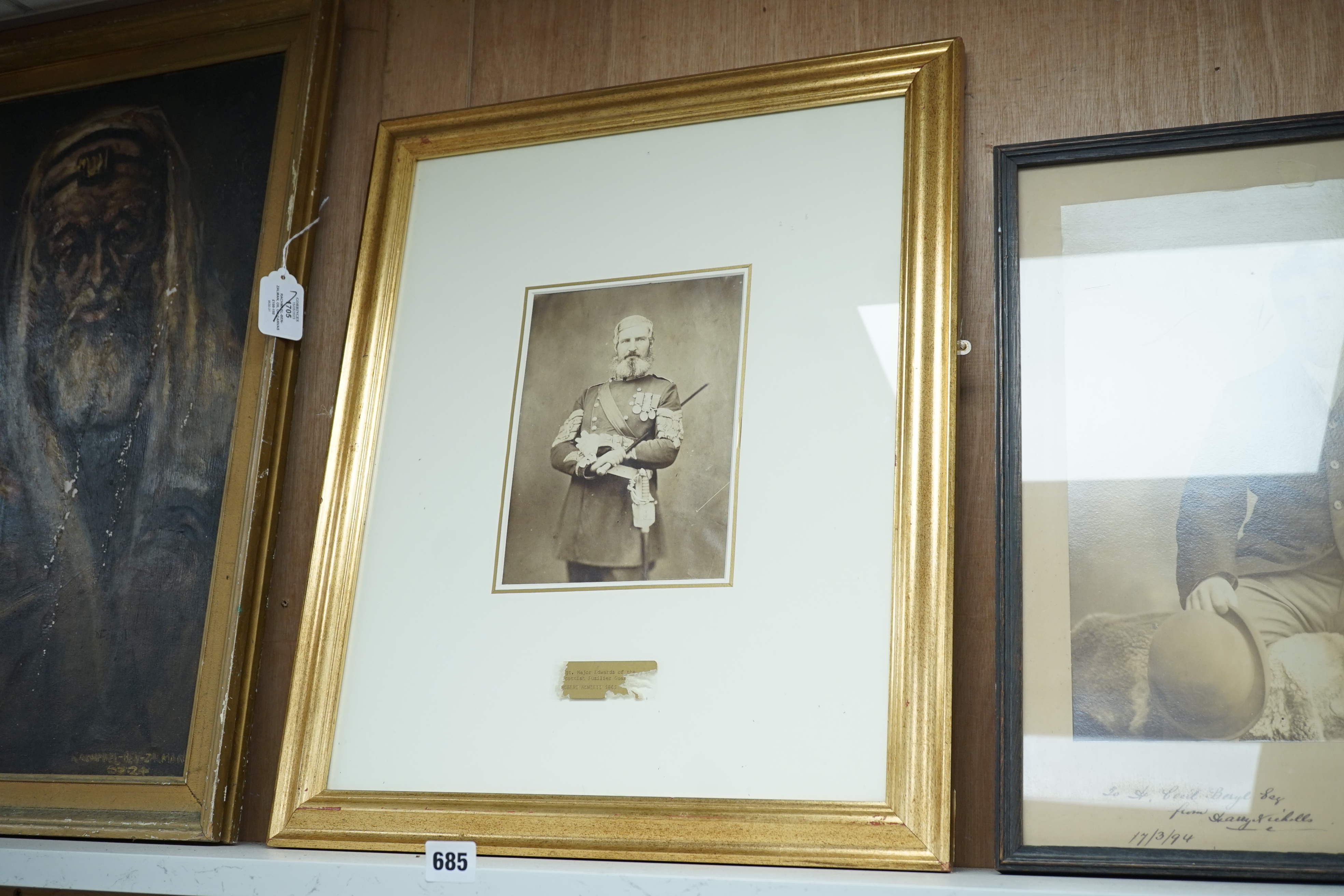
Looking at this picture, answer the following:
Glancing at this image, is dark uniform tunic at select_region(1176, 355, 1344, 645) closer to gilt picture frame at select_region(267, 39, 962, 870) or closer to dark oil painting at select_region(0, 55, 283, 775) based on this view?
gilt picture frame at select_region(267, 39, 962, 870)

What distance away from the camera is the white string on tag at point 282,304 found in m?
1.64

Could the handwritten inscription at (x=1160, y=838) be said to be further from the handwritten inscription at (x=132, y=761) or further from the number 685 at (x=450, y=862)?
the handwritten inscription at (x=132, y=761)

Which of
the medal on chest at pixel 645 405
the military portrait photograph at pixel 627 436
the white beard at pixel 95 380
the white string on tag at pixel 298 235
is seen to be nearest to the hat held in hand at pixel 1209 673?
the military portrait photograph at pixel 627 436

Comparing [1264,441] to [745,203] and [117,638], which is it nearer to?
[745,203]

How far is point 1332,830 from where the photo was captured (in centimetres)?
108

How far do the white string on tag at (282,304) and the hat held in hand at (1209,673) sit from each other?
1160 mm

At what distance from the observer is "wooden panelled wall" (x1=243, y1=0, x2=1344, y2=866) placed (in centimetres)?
137

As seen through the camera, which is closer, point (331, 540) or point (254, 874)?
point (254, 874)

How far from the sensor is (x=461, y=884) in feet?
3.92

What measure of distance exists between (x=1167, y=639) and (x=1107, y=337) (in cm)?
33

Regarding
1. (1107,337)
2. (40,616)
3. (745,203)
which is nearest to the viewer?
(1107,337)

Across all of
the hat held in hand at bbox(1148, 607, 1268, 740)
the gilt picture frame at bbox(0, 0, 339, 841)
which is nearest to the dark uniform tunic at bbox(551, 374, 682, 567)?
the gilt picture frame at bbox(0, 0, 339, 841)

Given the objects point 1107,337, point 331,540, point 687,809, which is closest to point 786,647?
point 687,809

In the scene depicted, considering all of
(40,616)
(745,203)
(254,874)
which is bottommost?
(254,874)
